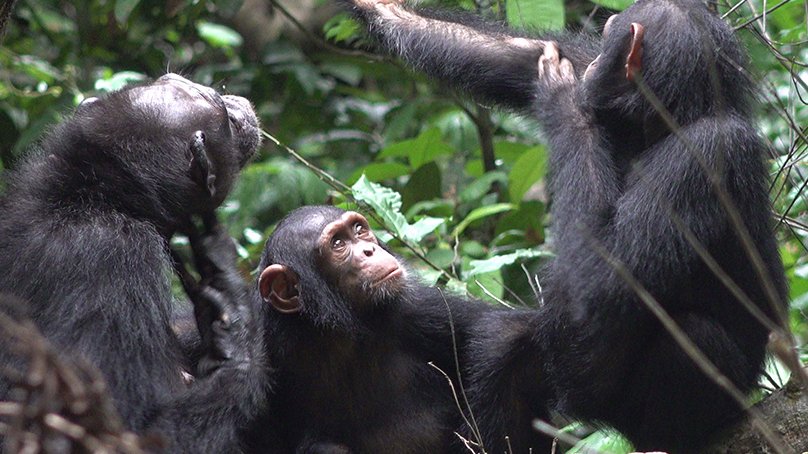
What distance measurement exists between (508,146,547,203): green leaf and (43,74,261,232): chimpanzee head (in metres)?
2.68

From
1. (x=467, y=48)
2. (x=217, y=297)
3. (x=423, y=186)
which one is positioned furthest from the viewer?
(x=423, y=186)

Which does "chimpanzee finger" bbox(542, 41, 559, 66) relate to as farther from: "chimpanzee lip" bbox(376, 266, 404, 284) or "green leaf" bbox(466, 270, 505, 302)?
"green leaf" bbox(466, 270, 505, 302)

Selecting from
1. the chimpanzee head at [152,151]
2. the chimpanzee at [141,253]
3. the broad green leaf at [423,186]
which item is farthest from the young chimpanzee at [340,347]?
the broad green leaf at [423,186]

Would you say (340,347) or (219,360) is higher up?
(219,360)

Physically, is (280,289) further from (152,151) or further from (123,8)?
(123,8)

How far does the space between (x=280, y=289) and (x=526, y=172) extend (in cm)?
270

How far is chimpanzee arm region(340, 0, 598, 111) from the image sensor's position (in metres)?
5.17

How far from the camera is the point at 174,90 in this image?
4.70m

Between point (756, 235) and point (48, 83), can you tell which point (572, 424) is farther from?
point (48, 83)

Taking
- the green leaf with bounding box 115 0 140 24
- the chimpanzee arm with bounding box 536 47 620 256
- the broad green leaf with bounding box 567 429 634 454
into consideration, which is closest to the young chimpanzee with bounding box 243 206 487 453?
the broad green leaf with bounding box 567 429 634 454

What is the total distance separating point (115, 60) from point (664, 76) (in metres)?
5.80

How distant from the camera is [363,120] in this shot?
960cm

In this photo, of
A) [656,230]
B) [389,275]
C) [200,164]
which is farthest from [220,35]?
[656,230]

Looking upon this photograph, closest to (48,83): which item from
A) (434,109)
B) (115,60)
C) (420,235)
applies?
(115,60)
